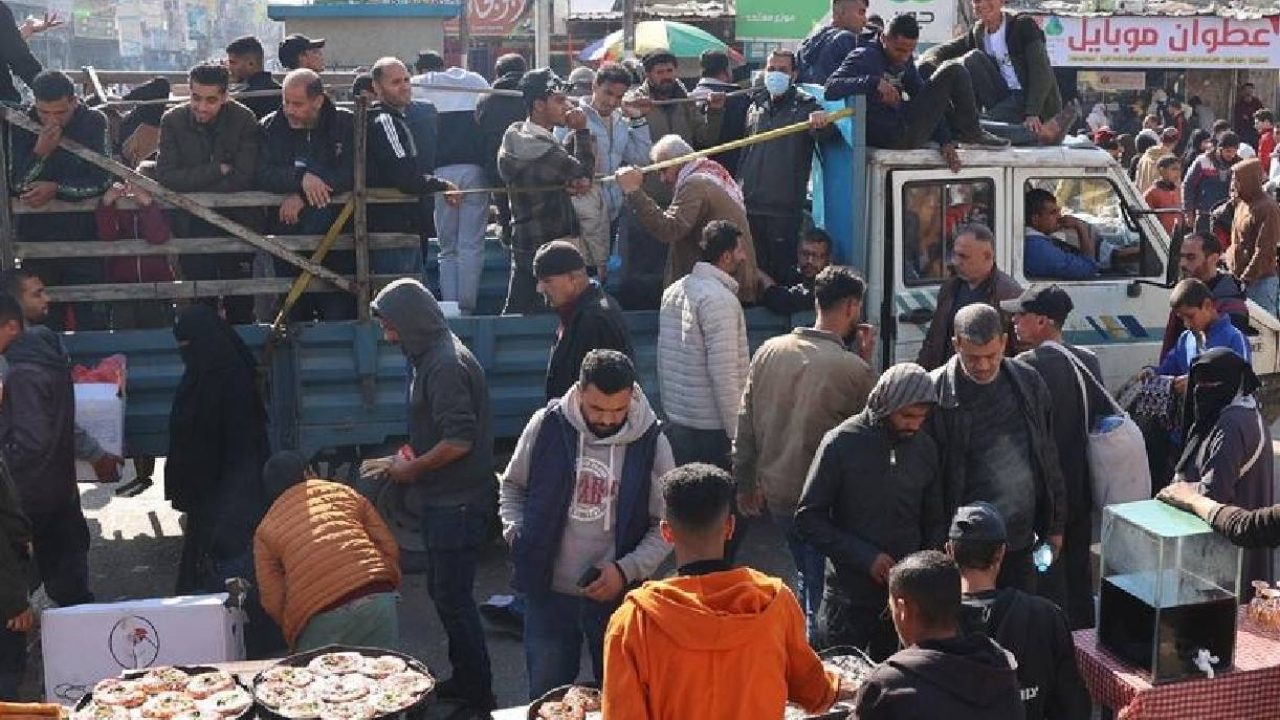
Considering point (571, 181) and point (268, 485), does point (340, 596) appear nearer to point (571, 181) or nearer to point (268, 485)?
point (268, 485)

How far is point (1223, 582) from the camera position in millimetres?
4957

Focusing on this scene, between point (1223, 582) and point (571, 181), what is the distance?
391 cm

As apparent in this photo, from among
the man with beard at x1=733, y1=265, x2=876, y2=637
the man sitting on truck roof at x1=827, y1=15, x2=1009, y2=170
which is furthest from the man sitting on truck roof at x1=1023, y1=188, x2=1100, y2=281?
the man with beard at x1=733, y1=265, x2=876, y2=637

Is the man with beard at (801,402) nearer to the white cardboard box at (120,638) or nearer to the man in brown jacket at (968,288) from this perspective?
the man in brown jacket at (968,288)

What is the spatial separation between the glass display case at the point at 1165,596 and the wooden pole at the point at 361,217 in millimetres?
3743

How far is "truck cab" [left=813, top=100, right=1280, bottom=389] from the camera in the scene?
288 inches

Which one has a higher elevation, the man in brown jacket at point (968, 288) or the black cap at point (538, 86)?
the black cap at point (538, 86)

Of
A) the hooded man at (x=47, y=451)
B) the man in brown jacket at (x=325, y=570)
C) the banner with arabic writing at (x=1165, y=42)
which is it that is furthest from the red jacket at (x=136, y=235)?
the banner with arabic writing at (x=1165, y=42)

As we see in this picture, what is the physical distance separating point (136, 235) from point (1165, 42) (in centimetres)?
1958

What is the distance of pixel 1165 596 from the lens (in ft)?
14.8

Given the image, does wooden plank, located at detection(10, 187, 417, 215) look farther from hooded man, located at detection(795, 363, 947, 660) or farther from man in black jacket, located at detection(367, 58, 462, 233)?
hooded man, located at detection(795, 363, 947, 660)

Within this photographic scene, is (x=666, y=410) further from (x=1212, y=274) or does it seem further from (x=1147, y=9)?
(x=1147, y=9)

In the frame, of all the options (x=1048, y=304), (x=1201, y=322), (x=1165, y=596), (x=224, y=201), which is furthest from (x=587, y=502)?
(x=1201, y=322)

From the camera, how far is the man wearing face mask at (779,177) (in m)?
7.68
